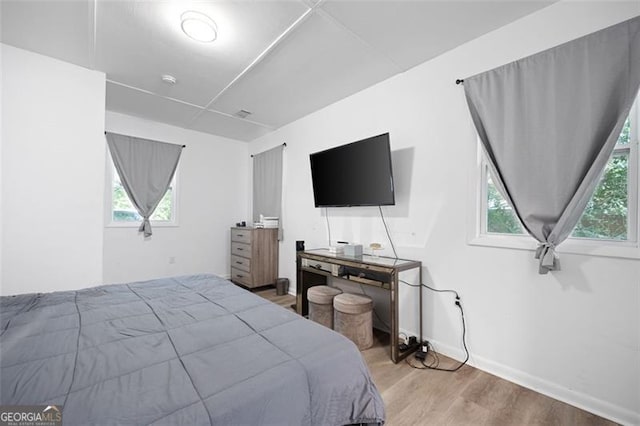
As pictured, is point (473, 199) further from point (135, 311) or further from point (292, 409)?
point (135, 311)

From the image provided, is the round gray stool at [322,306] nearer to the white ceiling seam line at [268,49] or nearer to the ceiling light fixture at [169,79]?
the white ceiling seam line at [268,49]

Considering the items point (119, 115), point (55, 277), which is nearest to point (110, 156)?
point (119, 115)

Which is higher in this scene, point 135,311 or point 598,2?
point 598,2

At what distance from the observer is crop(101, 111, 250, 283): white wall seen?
3.90m

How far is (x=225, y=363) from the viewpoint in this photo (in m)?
1.01

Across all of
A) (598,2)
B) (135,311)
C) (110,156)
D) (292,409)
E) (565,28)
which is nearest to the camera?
(292,409)

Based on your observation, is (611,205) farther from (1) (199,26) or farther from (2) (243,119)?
(2) (243,119)

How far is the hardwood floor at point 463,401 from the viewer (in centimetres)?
158

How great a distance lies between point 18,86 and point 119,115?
1.49 meters

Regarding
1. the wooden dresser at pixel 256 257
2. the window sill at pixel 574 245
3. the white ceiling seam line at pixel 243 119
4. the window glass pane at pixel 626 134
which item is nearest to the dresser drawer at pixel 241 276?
the wooden dresser at pixel 256 257

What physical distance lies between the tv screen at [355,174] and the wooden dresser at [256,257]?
1362mm

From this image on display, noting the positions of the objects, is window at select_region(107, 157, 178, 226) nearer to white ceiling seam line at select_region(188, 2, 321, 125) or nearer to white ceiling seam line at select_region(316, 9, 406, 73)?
white ceiling seam line at select_region(188, 2, 321, 125)

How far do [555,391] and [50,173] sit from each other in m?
4.42

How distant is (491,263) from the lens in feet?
6.79
